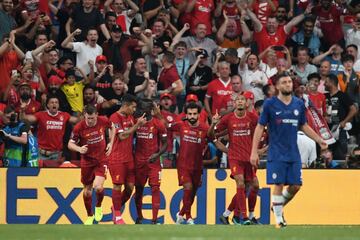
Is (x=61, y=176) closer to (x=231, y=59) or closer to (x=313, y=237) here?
(x=231, y=59)

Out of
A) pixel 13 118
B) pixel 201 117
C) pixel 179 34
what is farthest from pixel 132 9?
pixel 13 118

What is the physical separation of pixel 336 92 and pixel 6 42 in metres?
7.12

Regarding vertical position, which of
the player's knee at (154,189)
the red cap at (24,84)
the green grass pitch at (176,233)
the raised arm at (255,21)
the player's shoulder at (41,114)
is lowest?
the green grass pitch at (176,233)

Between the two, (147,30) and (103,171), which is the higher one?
(147,30)

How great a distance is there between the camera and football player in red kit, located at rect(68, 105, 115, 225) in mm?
22859

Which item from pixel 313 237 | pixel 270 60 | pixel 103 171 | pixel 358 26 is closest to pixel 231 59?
pixel 270 60

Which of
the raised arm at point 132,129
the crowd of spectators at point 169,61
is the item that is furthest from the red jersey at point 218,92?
the raised arm at point 132,129

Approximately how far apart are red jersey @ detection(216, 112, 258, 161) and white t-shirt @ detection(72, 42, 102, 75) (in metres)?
4.75

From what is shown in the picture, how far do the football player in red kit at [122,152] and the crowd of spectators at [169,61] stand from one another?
5.56 ft

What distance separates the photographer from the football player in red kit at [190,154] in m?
23.7

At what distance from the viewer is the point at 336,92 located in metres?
27.4

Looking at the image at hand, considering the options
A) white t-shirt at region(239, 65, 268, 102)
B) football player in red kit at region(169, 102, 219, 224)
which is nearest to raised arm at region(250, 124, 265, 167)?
football player in red kit at region(169, 102, 219, 224)

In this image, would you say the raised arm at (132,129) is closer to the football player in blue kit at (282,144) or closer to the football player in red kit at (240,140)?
the football player in red kit at (240,140)

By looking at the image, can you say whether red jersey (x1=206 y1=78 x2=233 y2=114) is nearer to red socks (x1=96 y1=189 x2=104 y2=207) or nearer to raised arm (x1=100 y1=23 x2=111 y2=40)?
raised arm (x1=100 y1=23 x2=111 y2=40)
